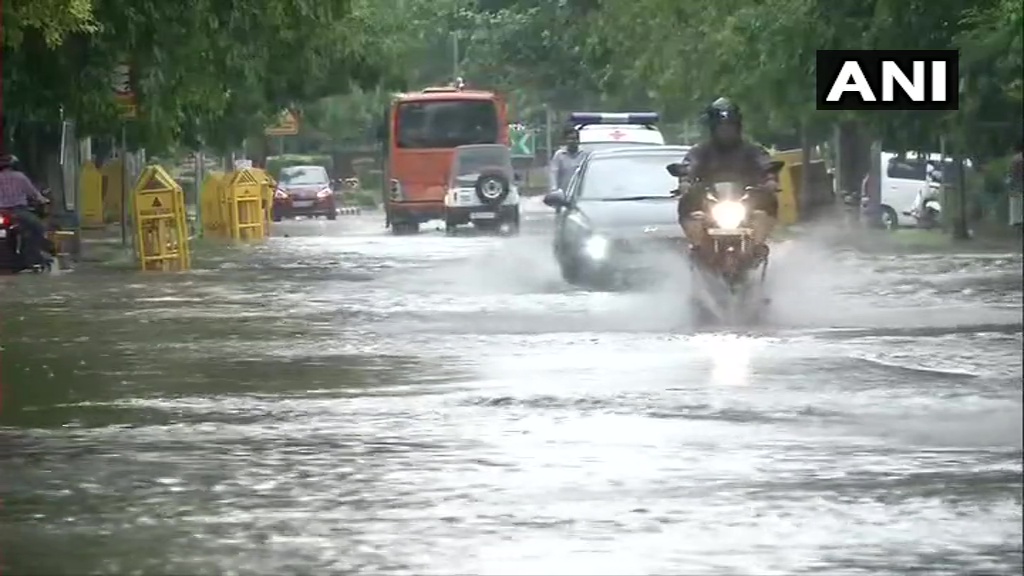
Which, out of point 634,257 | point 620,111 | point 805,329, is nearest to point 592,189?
point 634,257

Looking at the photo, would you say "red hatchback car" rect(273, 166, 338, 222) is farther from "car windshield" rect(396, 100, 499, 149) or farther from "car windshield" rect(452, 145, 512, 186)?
"car windshield" rect(452, 145, 512, 186)

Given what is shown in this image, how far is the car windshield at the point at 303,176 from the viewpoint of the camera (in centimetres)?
7100

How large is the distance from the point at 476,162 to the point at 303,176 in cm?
2087

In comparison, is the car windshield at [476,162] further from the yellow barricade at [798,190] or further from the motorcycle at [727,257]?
the motorcycle at [727,257]

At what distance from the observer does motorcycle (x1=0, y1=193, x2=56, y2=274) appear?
3156cm

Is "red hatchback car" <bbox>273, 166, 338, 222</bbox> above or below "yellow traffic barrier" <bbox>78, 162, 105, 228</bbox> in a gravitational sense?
below

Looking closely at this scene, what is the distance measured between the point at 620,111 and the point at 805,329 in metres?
57.0

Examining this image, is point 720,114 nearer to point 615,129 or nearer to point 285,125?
point 615,129

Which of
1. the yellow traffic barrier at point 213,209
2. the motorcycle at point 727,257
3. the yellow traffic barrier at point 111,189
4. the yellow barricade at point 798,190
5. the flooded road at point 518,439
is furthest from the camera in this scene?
the yellow traffic barrier at point 111,189

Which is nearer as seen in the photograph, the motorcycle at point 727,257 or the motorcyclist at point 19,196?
the motorcycle at point 727,257

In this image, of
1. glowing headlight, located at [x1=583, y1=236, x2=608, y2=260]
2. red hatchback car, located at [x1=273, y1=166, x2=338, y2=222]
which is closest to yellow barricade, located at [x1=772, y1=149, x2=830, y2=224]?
red hatchback car, located at [x1=273, y1=166, x2=338, y2=222]

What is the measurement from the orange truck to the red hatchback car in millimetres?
13216

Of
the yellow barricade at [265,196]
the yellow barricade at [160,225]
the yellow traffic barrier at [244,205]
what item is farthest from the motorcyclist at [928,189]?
the yellow barricade at [160,225]

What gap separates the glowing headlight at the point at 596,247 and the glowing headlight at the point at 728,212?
4212 millimetres
